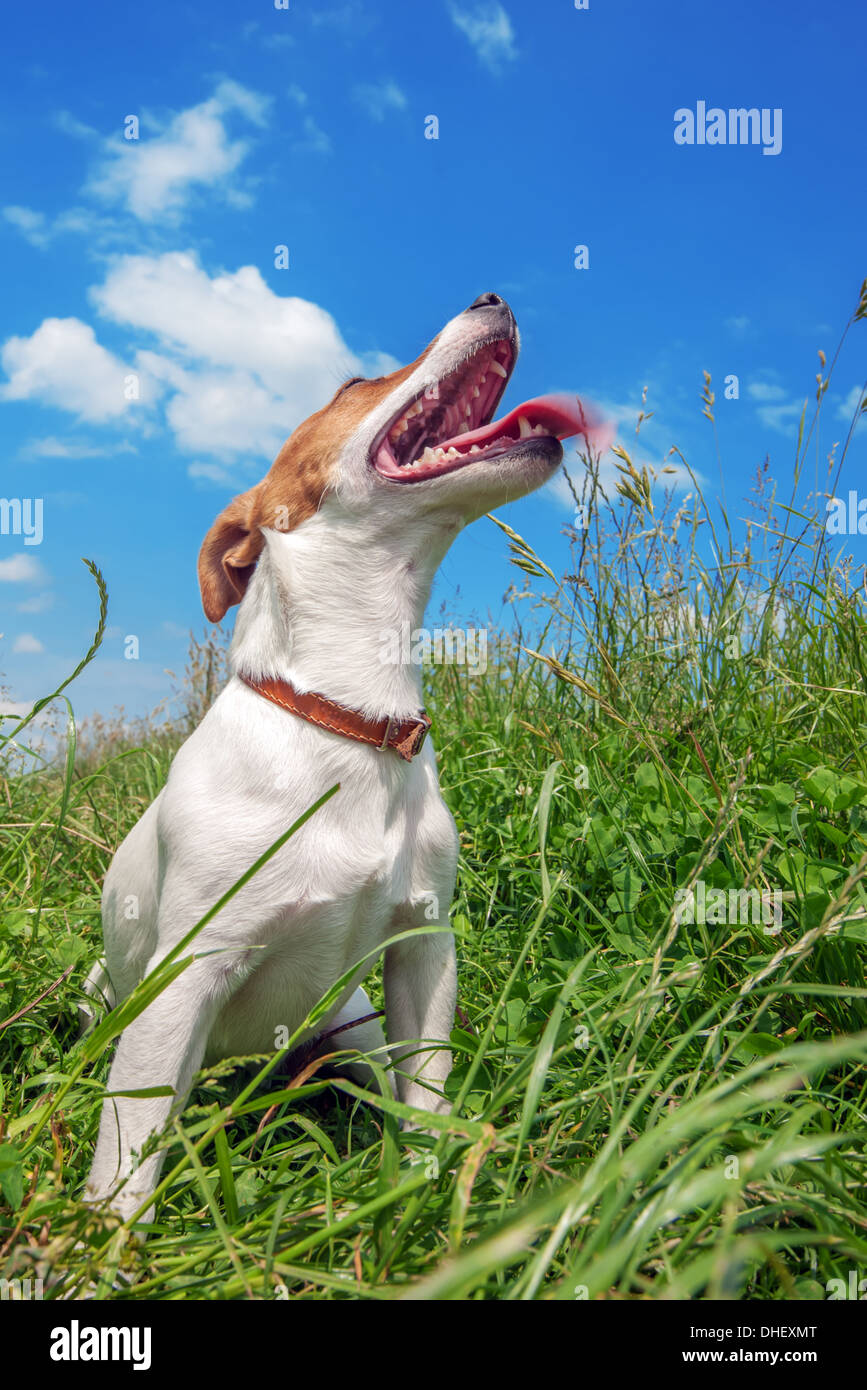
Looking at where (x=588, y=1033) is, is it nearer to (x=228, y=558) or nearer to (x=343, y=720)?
(x=343, y=720)

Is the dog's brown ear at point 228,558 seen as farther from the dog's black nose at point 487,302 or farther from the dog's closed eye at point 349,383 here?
the dog's black nose at point 487,302

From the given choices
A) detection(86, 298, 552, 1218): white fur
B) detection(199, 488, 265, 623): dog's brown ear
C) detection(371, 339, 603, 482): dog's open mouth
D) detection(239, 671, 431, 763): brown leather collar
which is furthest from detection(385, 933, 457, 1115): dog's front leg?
detection(371, 339, 603, 482): dog's open mouth

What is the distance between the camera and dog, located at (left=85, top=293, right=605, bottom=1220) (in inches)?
77.4

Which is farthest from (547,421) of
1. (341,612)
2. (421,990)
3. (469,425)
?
(421,990)

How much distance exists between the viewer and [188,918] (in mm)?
1965

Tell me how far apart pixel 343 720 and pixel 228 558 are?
0.66 m

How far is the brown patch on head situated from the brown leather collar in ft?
1.40

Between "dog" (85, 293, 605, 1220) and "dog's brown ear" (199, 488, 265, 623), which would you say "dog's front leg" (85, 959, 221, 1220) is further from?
"dog's brown ear" (199, 488, 265, 623)

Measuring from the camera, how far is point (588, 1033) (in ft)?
6.33

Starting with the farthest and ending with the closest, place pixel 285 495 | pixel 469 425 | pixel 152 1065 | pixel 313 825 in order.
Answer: pixel 469 425, pixel 285 495, pixel 313 825, pixel 152 1065

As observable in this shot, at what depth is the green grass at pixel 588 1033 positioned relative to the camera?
4.06ft

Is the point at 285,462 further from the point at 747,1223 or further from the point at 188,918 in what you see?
the point at 747,1223
